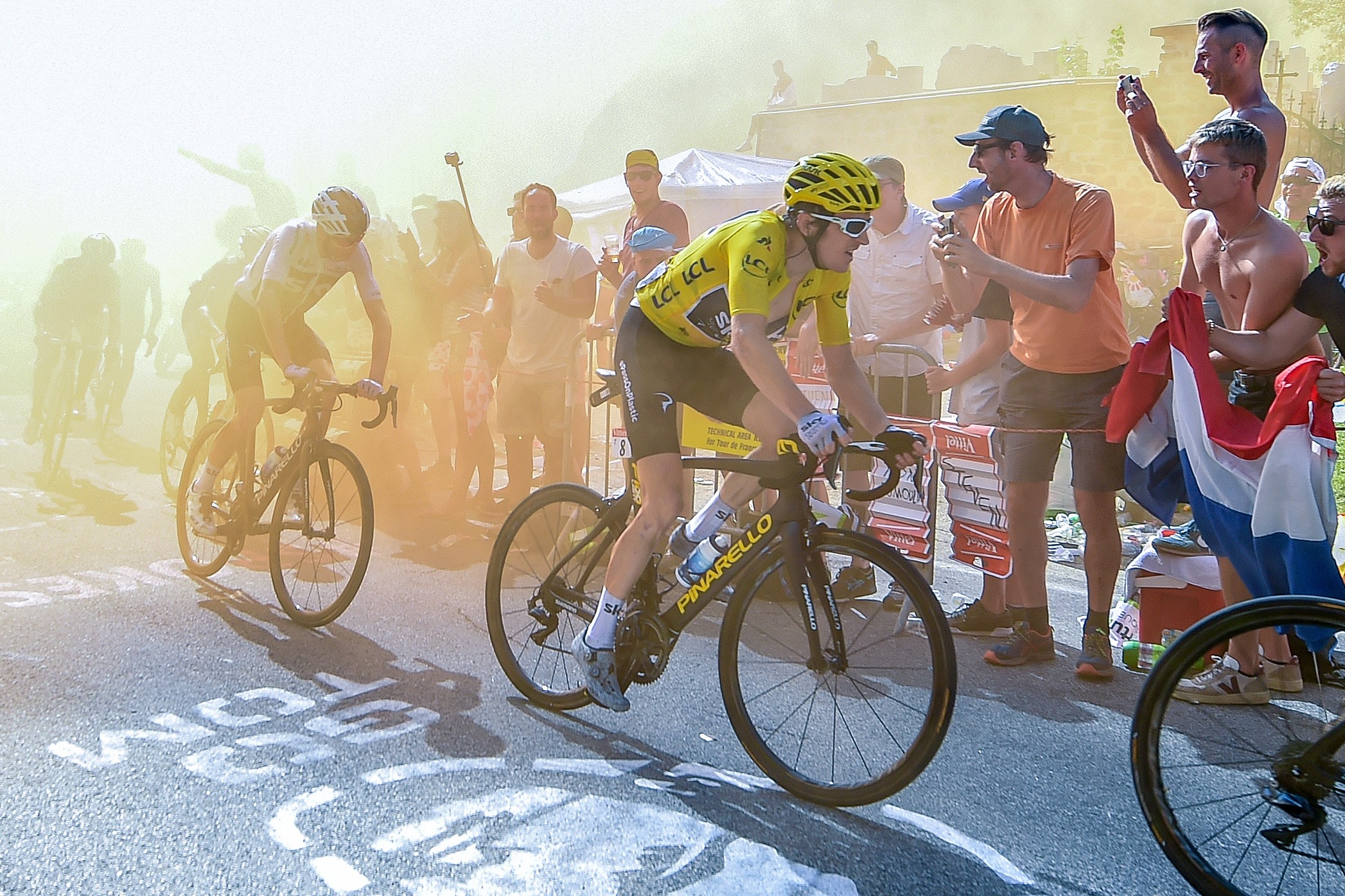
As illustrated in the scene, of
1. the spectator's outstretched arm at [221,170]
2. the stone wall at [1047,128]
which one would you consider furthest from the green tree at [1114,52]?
the spectator's outstretched arm at [221,170]

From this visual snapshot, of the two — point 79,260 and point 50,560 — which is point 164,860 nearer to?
point 50,560

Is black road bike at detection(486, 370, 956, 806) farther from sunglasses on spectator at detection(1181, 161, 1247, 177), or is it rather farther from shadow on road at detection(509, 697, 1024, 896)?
sunglasses on spectator at detection(1181, 161, 1247, 177)

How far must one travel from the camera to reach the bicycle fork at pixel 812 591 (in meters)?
3.69

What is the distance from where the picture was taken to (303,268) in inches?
237

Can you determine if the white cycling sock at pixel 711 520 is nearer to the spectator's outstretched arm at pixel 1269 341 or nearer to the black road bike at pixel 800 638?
the black road bike at pixel 800 638

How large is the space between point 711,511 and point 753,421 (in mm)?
376

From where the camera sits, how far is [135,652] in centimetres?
525

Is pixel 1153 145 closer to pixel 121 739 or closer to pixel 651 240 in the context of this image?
pixel 651 240

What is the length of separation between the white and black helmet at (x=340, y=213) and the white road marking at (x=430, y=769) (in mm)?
2900

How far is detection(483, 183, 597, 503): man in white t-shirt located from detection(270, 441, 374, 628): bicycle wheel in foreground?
7.30 feet

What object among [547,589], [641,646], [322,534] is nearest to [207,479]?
[322,534]

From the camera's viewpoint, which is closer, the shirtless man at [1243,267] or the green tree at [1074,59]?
the shirtless man at [1243,267]

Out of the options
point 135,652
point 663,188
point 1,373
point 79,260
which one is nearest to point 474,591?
point 135,652

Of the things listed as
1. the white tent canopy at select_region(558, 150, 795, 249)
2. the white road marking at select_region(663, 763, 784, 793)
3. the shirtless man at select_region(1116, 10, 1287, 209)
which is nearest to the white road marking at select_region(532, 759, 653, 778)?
the white road marking at select_region(663, 763, 784, 793)
